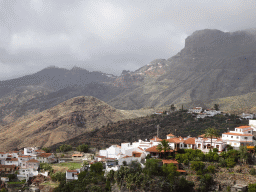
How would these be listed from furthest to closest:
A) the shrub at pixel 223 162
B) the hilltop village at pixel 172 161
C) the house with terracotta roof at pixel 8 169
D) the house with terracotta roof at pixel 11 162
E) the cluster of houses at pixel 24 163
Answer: the house with terracotta roof at pixel 11 162 → the house with terracotta roof at pixel 8 169 → the cluster of houses at pixel 24 163 → the shrub at pixel 223 162 → the hilltop village at pixel 172 161

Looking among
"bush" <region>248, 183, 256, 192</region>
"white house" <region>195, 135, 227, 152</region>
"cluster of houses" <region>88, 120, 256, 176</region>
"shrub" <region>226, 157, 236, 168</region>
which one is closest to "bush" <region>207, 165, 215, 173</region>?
"shrub" <region>226, 157, 236, 168</region>

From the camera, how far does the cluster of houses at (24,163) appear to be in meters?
57.2

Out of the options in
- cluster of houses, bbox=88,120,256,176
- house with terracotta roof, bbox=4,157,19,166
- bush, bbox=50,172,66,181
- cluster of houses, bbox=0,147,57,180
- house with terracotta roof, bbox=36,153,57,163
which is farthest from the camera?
house with terracotta roof, bbox=36,153,57,163

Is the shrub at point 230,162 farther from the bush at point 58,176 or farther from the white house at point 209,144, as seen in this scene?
the bush at point 58,176

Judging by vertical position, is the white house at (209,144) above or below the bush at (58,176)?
above

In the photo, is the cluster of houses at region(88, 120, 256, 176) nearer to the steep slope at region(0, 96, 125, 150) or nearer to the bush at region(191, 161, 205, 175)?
the bush at region(191, 161, 205, 175)

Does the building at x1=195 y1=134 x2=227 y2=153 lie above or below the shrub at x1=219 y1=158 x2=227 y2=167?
above

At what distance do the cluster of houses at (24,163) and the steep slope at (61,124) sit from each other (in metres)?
51.9

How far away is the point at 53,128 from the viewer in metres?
132

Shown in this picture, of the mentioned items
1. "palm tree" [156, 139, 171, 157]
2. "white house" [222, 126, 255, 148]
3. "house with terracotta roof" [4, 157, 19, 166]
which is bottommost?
"house with terracotta roof" [4, 157, 19, 166]

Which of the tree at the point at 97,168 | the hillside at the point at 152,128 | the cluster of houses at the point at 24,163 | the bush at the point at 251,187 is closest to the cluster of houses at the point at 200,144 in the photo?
the tree at the point at 97,168

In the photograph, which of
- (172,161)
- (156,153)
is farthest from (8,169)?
(172,161)

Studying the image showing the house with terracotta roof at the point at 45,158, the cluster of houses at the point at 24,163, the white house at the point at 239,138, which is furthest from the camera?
the house with terracotta roof at the point at 45,158

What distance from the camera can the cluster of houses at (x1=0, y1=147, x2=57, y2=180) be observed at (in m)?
57.2
